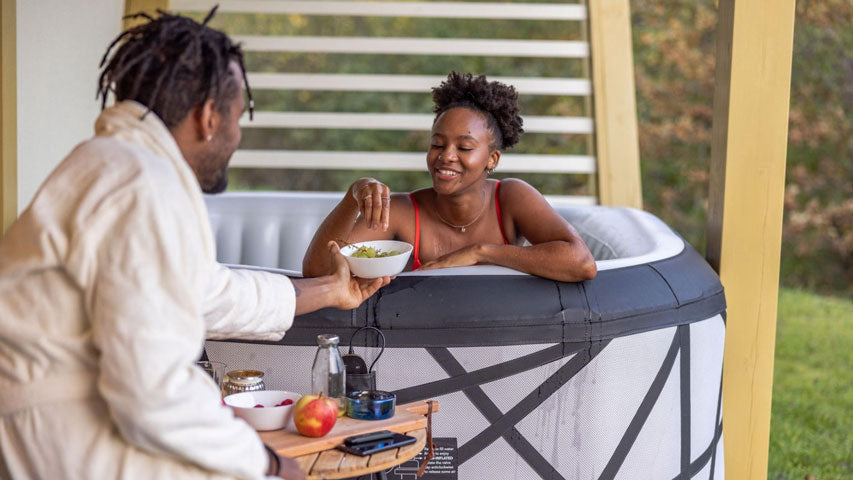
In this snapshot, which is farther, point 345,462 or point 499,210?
point 499,210

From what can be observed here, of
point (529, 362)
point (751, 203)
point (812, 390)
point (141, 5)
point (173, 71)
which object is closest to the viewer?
point (173, 71)

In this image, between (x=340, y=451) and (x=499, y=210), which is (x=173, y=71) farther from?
(x=499, y=210)

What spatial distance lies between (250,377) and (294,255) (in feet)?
6.95

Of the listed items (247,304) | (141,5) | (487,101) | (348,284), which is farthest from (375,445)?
(141,5)

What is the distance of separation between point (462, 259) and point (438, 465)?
1.89ft

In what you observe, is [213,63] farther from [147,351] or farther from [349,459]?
[349,459]

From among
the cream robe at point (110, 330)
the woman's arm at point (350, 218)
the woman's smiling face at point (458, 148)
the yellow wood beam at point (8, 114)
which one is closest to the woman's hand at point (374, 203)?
the woman's arm at point (350, 218)

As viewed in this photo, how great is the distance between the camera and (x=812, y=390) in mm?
5727

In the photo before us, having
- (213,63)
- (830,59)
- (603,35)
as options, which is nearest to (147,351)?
(213,63)

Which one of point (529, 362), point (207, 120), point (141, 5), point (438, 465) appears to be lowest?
point (438, 465)

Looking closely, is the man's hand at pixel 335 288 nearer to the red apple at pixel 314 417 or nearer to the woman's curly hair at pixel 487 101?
the red apple at pixel 314 417

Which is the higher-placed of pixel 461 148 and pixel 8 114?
pixel 8 114

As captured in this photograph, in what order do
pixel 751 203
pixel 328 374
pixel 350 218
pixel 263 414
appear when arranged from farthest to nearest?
pixel 751 203 < pixel 350 218 < pixel 328 374 < pixel 263 414

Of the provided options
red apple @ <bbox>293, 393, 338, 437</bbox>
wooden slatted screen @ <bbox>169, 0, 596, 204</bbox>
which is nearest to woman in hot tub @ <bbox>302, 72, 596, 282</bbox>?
red apple @ <bbox>293, 393, 338, 437</bbox>
